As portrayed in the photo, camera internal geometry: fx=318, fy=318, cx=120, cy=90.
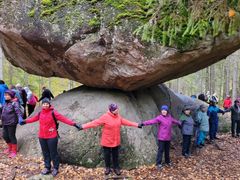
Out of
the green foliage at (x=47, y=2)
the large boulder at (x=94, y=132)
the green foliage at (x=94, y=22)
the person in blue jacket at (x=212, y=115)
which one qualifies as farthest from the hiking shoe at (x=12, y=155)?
the person in blue jacket at (x=212, y=115)

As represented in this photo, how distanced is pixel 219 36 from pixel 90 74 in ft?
12.1

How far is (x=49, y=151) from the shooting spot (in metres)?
7.57

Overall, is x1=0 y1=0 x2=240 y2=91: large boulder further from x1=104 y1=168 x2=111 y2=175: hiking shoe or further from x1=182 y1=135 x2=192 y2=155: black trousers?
x1=104 y1=168 x2=111 y2=175: hiking shoe

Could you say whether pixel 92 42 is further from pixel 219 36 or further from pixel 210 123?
pixel 210 123

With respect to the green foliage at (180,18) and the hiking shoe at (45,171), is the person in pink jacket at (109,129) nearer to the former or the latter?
the hiking shoe at (45,171)

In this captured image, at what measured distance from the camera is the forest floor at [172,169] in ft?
25.2

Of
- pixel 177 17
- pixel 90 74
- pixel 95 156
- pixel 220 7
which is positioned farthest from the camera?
pixel 90 74

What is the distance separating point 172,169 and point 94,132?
2.32 meters

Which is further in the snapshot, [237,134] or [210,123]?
[237,134]

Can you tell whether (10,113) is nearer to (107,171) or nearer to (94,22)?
(107,171)

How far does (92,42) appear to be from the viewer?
8.45 metres

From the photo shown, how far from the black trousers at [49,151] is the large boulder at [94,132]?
0.73 meters

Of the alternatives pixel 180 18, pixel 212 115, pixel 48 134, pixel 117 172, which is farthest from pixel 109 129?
pixel 212 115

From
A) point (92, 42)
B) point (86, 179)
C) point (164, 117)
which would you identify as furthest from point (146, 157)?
point (92, 42)
